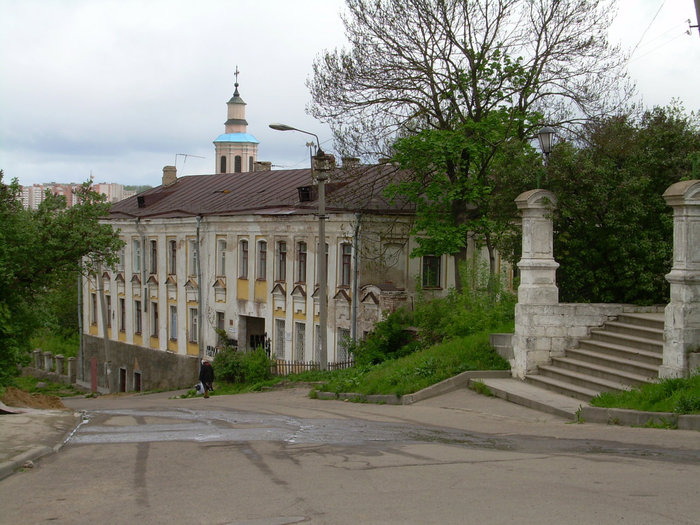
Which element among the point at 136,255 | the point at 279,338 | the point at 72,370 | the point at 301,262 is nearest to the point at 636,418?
the point at 301,262

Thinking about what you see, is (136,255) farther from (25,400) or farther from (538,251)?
(538,251)

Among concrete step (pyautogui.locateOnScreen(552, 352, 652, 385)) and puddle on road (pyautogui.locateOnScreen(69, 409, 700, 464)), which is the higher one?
concrete step (pyautogui.locateOnScreen(552, 352, 652, 385))

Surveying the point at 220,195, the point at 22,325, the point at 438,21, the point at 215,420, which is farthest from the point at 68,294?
the point at 215,420

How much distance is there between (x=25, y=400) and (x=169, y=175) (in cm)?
3572

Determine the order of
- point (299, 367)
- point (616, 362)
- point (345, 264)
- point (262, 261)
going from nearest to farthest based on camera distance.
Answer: point (616, 362)
point (299, 367)
point (345, 264)
point (262, 261)

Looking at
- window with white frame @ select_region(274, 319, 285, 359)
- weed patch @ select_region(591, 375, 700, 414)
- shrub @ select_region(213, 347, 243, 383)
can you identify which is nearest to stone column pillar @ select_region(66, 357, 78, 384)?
window with white frame @ select_region(274, 319, 285, 359)

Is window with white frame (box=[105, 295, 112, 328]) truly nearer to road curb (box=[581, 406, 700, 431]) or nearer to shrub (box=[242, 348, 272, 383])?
shrub (box=[242, 348, 272, 383])

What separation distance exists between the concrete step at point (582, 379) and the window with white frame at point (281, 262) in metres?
21.1

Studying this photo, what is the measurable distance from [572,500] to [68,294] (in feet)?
183

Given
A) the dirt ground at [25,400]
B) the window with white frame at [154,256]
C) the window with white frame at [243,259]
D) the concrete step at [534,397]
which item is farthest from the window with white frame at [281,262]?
the concrete step at [534,397]

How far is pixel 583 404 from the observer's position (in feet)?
45.8

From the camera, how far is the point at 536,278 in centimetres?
1644

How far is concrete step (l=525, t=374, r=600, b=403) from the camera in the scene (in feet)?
46.9

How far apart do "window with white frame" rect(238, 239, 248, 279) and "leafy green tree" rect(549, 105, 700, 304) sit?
76.9 feet
